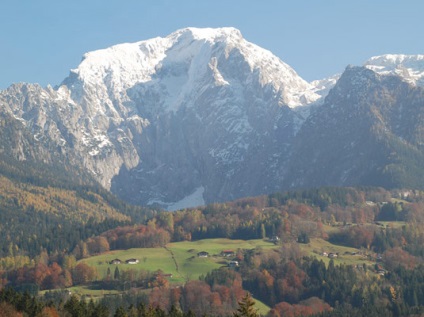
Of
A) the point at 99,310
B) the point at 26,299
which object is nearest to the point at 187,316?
the point at 99,310

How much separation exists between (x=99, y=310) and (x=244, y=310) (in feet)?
198

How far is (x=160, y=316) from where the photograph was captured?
168m

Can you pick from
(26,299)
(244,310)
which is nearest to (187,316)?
(26,299)

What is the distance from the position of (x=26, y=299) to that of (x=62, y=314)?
7953 millimetres

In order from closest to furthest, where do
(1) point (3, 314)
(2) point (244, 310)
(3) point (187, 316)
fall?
(2) point (244, 310), (1) point (3, 314), (3) point (187, 316)

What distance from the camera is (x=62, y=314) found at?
6644 inches

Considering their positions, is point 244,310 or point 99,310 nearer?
point 244,310

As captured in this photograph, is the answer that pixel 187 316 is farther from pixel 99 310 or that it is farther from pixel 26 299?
pixel 26 299

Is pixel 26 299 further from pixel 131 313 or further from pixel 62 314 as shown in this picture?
pixel 131 313

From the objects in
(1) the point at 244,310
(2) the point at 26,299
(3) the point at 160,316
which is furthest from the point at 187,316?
(1) the point at 244,310

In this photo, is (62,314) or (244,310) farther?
(62,314)

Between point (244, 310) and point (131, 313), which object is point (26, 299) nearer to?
point (131, 313)

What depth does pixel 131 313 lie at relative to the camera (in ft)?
576


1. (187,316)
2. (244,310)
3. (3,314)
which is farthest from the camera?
(187,316)
